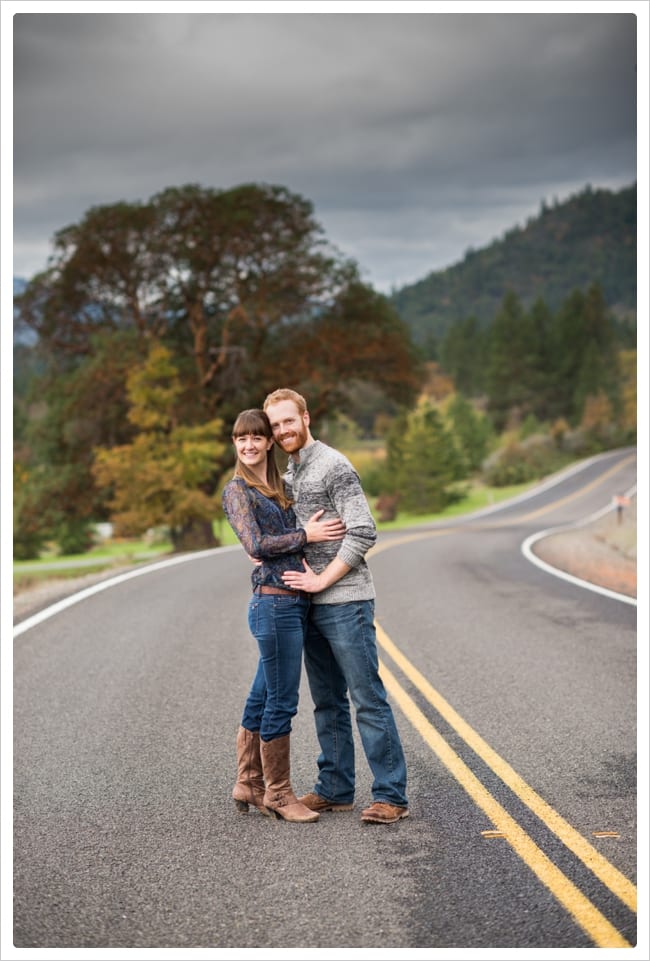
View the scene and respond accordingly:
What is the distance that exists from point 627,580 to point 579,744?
31.3 feet

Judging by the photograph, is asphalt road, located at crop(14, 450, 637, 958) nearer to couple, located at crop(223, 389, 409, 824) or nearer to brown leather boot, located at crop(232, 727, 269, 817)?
brown leather boot, located at crop(232, 727, 269, 817)

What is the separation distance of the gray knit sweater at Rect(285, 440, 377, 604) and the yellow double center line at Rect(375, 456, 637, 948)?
1222 millimetres

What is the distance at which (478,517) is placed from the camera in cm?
4981

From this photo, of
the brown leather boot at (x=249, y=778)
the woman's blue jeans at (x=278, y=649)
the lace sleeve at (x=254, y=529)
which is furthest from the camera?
the brown leather boot at (x=249, y=778)

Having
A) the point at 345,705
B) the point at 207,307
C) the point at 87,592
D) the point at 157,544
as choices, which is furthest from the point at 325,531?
the point at 157,544

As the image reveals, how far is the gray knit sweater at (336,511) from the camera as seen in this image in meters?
4.68

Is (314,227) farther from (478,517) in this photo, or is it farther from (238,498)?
(238,498)

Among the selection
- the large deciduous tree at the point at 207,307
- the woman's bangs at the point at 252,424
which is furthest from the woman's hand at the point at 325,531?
the large deciduous tree at the point at 207,307

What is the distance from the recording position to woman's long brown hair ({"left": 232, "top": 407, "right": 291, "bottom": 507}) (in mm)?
4801

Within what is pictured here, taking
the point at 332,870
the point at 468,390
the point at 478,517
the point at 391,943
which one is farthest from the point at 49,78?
the point at 468,390

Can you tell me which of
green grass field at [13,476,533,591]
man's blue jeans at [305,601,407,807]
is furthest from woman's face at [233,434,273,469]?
green grass field at [13,476,533,591]

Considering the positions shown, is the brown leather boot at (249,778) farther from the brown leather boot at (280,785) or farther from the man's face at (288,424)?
the man's face at (288,424)

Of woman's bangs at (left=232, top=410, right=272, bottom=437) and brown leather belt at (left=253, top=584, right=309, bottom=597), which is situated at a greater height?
woman's bangs at (left=232, top=410, right=272, bottom=437)

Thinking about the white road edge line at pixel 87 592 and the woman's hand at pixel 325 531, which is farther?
the white road edge line at pixel 87 592
